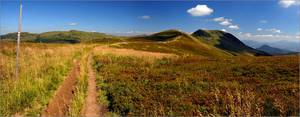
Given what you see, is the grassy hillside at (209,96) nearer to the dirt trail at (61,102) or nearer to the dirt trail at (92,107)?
the dirt trail at (92,107)

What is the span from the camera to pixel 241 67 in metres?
20.4

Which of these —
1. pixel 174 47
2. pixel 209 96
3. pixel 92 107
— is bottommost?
pixel 92 107

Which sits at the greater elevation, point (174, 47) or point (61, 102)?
point (174, 47)

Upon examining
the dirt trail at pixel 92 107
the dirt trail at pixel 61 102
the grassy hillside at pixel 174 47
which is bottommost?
the dirt trail at pixel 92 107

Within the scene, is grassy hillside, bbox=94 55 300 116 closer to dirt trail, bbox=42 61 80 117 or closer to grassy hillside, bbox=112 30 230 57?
dirt trail, bbox=42 61 80 117

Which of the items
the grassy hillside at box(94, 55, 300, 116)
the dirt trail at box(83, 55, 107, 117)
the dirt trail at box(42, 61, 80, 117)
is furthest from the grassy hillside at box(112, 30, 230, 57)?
the dirt trail at box(83, 55, 107, 117)

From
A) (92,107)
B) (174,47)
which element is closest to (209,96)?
(92,107)

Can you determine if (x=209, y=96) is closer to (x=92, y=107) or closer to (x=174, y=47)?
(x=92, y=107)

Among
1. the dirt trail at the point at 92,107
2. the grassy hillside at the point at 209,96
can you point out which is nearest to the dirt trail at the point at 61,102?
the dirt trail at the point at 92,107

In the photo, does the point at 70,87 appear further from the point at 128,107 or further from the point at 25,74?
the point at 128,107

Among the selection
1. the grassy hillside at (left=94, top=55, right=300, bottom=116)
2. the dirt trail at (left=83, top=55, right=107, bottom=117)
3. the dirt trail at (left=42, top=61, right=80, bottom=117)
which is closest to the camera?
the grassy hillside at (left=94, top=55, right=300, bottom=116)

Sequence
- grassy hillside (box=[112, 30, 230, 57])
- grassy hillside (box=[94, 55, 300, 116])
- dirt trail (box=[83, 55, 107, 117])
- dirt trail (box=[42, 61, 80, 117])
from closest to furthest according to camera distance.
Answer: grassy hillside (box=[94, 55, 300, 116]) → dirt trail (box=[42, 61, 80, 117]) → dirt trail (box=[83, 55, 107, 117]) → grassy hillside (box=[112, 30, 230, 57])

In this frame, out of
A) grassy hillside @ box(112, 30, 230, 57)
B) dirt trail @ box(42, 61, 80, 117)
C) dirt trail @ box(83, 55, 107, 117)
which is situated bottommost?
dirt trail @ box(83, 55, 107, 117)

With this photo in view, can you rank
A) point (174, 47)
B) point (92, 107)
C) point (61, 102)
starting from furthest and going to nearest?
point (174, 47) → point (61, 102) → point (92, 107)
